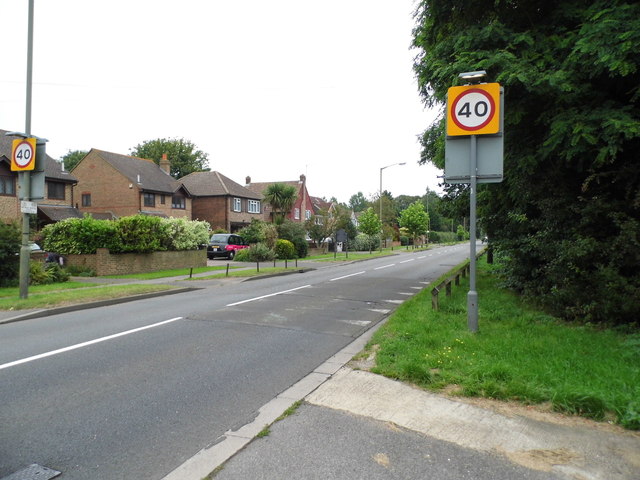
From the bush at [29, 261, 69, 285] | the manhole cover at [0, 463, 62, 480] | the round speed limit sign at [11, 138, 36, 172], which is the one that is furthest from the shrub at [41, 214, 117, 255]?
the manhole cover at [0, 463, 62, 480]

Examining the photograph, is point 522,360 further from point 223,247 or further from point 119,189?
point 119,189

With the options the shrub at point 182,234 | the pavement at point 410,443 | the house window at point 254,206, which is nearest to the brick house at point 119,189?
the house window at point 254,206

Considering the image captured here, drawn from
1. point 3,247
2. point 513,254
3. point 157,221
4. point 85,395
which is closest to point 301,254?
point 157,221

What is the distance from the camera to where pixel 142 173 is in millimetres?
44688

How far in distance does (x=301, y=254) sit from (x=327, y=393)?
1349 inches

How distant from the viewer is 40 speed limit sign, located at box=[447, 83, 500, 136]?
683 centimetres

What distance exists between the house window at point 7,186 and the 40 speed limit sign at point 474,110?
32.1 meters

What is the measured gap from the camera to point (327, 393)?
16.1 feet

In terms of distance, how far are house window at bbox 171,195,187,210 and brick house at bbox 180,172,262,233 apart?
3.91m

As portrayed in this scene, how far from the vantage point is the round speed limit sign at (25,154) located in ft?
38.2

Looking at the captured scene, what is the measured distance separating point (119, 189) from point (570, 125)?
136ft

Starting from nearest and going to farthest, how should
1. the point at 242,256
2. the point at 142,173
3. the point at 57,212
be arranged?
1. the point at 242,256
2. the point at 57,212
3. the point at 142,173

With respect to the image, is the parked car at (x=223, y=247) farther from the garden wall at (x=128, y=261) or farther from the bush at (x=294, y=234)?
the garden wall at (x=128, y=261)

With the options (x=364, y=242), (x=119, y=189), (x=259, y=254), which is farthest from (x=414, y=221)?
(x=119, y=189)
